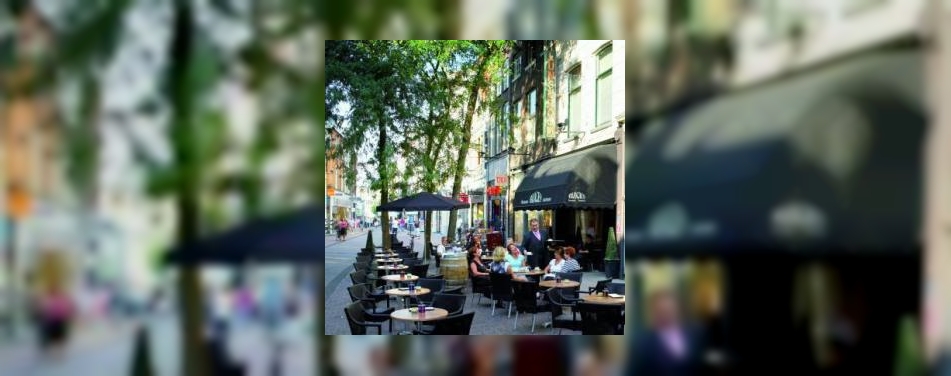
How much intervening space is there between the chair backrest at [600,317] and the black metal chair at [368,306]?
2.20m

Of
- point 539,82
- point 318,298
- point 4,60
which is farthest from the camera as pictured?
point 539,82

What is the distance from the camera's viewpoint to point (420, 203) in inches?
455

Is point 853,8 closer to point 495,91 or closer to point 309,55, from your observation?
Result: point 309,55

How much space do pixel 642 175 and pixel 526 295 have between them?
5.12 m

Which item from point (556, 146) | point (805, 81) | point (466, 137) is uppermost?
point (466, 137)

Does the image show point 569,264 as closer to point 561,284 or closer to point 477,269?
point 561,284

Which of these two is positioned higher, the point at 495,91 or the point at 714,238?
the point at 495,91

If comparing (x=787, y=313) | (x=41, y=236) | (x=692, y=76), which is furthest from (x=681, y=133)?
(x=41, y=236)

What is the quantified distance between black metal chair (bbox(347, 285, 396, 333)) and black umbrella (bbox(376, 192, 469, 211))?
9.96ft

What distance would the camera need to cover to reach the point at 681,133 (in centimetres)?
317

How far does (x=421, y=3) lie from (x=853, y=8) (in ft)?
7.69

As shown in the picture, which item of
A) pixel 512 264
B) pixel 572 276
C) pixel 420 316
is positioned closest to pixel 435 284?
pixel 512 264

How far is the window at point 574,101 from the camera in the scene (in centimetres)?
978

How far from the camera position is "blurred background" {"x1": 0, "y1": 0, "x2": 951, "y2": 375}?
2.98m
